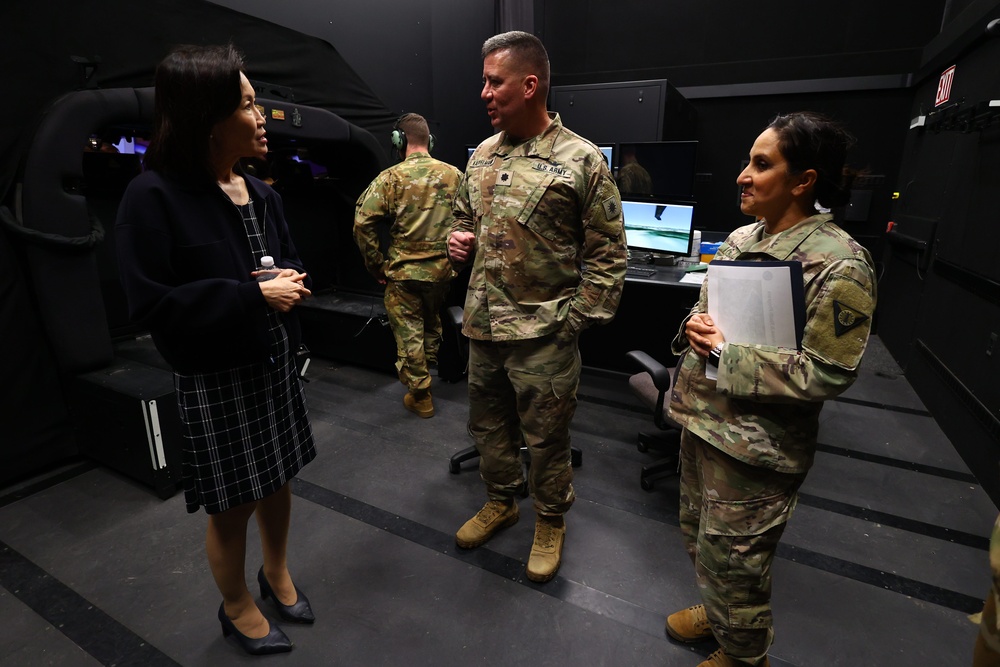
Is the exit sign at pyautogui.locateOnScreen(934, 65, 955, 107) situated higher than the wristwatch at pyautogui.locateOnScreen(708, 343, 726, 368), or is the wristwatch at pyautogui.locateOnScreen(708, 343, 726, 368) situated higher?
the exit sign at pyautogui.locateOnScreen(934, 65, 955, 107)

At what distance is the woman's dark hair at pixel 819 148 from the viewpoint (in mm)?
1051

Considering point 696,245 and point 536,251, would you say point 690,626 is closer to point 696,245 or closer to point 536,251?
point 536,251

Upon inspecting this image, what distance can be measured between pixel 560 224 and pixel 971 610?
182 centimetres

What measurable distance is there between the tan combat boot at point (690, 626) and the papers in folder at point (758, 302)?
90 cm

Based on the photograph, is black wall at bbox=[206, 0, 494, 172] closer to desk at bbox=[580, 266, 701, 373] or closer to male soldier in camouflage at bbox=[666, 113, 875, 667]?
desk at bbox=[580, 266, 701, 373]

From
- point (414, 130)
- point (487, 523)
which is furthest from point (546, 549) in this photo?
point (414, 130)

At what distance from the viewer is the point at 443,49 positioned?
4.76 meters

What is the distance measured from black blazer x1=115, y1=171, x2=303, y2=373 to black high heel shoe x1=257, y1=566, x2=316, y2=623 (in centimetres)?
84

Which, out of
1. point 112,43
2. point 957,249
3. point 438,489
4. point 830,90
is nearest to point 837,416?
point 957,249

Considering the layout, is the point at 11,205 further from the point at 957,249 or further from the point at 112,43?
the point at 957,249

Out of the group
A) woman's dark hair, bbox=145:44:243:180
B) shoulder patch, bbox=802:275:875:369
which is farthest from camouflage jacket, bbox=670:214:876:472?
woman's dark hair, bbox=145:44:243:180

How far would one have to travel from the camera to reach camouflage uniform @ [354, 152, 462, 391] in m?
2.96

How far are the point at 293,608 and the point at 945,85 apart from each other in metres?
5.04

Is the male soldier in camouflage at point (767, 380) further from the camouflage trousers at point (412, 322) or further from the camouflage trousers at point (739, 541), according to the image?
the camouflage trousers at point (412, 322)
